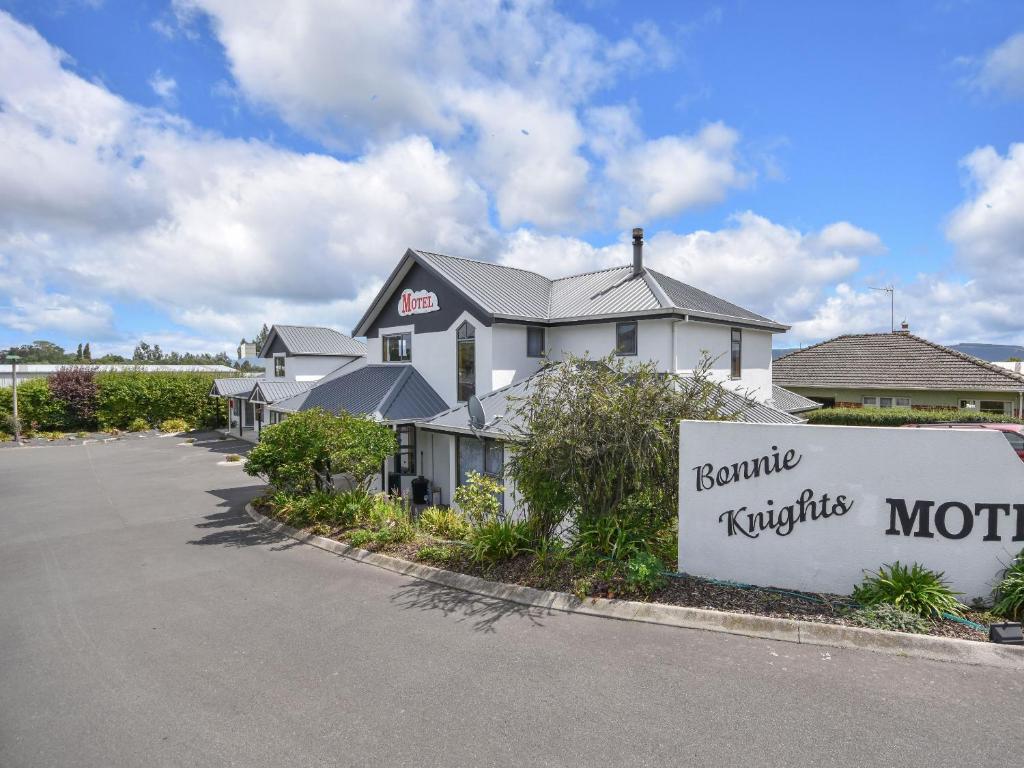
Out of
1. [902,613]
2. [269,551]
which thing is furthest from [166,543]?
[902,613]

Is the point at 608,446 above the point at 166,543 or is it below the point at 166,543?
above

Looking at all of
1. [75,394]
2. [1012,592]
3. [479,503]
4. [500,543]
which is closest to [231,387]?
[75,394]

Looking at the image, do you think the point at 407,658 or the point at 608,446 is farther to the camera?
the point at 608,446

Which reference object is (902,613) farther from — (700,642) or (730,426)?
(730,426)

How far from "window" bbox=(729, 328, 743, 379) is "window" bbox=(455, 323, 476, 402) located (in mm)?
8470

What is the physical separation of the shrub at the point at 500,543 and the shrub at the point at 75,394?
37284 mm

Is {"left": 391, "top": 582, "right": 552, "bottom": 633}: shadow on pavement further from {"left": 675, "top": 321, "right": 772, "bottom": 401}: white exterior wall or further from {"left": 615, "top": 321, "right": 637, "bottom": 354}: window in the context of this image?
{"left": 615, "top": 321, "right": 637, "bottom": 354}: window

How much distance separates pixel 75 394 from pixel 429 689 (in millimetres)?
39671

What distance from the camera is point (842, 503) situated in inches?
A: 265

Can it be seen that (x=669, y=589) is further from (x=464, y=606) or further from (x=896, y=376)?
(x=896, y=376)

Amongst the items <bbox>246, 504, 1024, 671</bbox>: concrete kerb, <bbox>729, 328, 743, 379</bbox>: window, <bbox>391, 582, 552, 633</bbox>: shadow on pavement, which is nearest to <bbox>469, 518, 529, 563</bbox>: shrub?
<bbox>246, 504, 1024, 671</bbox>: concrete kerb

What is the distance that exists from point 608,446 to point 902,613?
364 cm

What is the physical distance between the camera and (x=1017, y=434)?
14.6m

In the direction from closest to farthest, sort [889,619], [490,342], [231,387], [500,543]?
1. [889,619]
2. [500,543]
3. [490,342]
4. [231,387]
